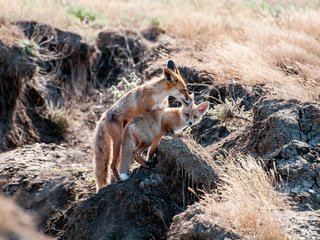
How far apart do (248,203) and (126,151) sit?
282 centimetres

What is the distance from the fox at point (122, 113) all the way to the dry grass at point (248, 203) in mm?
1862

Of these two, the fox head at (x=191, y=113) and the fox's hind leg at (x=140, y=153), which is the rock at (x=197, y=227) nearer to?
the fox's hind leg at (x=140, y=153)

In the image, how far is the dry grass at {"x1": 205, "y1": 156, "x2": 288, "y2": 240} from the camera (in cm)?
946

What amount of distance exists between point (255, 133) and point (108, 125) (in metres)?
2.35

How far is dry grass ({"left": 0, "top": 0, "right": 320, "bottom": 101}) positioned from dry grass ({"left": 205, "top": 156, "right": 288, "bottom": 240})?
2589 millimetres

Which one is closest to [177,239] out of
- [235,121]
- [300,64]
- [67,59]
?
[235,121]

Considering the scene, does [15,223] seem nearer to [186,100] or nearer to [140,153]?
[140,153]

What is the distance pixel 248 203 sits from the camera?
9773mm

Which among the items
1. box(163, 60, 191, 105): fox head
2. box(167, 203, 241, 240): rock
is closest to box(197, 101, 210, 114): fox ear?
box(163, 60, 191, 105): fox head

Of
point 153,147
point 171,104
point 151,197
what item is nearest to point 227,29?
point 171,104

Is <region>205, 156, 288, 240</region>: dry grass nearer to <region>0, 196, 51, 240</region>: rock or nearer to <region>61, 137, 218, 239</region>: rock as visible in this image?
<region>61, 137, 218, 239</region>: rock

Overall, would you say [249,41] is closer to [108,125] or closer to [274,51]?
[274,51]

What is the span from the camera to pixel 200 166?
37.6ft

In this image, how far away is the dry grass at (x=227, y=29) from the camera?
51.3 feet
